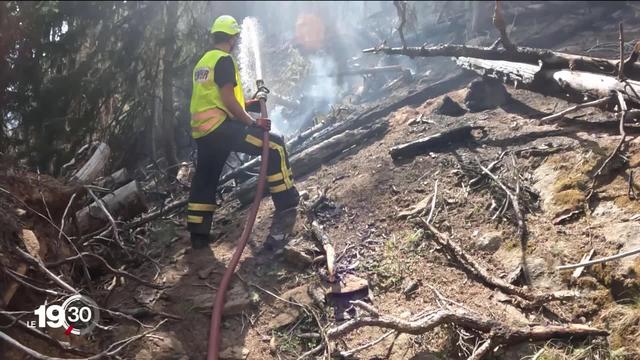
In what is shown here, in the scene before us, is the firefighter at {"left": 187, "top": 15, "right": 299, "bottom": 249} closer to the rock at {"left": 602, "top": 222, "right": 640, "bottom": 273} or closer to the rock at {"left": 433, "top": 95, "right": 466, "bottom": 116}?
the rock at {"left": 602, "top": 222, "right": 640, "bottom": 273}

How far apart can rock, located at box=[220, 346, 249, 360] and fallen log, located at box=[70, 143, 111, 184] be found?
1874 millimetres

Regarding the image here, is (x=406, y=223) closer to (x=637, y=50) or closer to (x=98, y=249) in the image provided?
(x=637, y=50)

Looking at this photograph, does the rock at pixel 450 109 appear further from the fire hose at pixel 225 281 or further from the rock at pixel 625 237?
the rock at pixel 625 237

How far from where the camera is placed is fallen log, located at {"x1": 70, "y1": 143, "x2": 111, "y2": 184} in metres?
3.70

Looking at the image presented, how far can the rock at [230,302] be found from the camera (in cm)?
314

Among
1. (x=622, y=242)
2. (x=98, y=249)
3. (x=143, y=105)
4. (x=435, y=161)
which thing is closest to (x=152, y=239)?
(x=98, y=249)

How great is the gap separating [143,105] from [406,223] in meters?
4.28

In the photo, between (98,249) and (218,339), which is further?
(98,249)

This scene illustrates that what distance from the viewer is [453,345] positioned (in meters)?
2.36

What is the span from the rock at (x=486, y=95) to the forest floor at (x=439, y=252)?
100 centimetres

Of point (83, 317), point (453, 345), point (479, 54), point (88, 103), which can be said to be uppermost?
point (88, 103)

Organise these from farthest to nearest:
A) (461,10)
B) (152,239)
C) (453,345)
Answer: (461,10) < (152,239) < (453,345)

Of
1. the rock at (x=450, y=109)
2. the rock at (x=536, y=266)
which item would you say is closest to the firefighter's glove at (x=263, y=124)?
the rock at (x=536, y=266)

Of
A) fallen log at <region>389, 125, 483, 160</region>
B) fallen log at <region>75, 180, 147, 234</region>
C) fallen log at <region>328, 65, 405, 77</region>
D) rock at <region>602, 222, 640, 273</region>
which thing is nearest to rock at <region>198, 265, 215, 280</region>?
fallen log at <region>75, 180, 147, 234</region>
